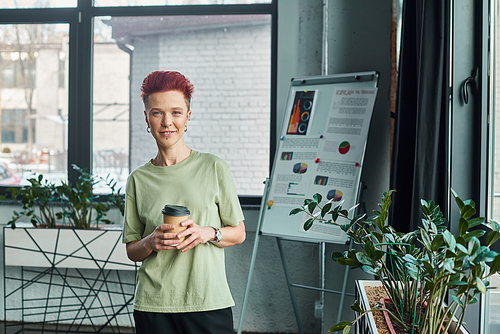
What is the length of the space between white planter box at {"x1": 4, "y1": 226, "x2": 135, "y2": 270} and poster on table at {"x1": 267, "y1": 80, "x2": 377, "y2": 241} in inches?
41.6

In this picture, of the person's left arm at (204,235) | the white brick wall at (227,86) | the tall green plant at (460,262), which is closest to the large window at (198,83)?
the white brick wall at (227,86)

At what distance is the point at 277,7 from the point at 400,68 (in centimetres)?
133

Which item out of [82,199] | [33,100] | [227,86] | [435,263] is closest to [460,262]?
[435,263]

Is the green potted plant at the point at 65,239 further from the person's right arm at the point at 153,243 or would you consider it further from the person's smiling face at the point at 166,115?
the person's smiling face at the point at 166,115

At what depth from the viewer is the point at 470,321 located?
166 centimetres

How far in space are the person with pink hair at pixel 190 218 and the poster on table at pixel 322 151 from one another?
92 centimetres

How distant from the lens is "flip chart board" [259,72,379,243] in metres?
2.19

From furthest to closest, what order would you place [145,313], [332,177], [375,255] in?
[332,177], [145,313], [375,255]

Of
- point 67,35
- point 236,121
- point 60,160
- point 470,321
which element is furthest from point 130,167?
point 470,321

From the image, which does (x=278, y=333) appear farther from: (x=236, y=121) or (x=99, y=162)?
(x=99, y=162)

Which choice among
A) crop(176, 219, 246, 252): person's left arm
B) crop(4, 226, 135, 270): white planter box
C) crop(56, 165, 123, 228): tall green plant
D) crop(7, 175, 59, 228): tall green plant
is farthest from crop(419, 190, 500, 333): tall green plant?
crop(7, 175, 59, 228): tall green plant

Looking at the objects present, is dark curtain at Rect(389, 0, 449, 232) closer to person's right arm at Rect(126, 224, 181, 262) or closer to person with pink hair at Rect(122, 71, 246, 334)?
person with pink hair at Rect(122, 71, 246, 334)

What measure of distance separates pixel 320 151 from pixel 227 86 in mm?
1078

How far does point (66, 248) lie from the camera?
2.70 meters
